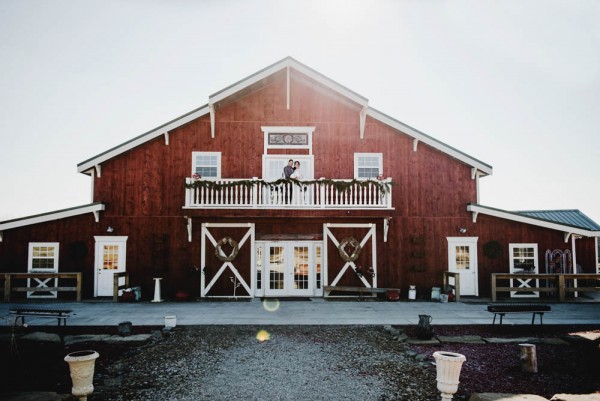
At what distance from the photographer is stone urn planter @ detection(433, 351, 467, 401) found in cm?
617

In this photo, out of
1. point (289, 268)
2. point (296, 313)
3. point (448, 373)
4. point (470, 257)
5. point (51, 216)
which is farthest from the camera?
point (470, 257)

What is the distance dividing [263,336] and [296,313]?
10.6ft

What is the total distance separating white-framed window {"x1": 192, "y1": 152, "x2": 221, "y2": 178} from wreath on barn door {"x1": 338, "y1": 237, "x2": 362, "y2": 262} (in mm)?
5722

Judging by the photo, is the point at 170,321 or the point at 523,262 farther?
the point at 523,262

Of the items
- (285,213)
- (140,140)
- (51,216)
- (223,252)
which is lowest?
(223,252)

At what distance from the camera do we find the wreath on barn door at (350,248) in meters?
17.7

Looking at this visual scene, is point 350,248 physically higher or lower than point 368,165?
lower

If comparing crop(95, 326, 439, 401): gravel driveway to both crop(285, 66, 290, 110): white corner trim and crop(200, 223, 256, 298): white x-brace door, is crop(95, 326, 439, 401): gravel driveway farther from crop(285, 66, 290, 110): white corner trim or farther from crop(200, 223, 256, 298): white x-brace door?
crop(285, 66, 290, 110): white corner trim

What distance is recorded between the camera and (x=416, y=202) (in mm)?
18188

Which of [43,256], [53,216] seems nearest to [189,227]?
[53,216]

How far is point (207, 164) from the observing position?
18016 mm

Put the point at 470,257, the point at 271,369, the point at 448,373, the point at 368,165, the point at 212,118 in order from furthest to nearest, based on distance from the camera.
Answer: the point at 368,165 → the point at 470,257 → the point at 212,118 → the point at 271,369 → the point at 448,373

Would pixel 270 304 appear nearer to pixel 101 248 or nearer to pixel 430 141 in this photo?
pixel 101 248

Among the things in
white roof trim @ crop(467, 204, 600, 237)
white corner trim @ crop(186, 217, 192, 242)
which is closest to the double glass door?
white corner trim @ crop(186, 217, 192, 242)
